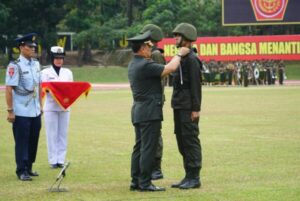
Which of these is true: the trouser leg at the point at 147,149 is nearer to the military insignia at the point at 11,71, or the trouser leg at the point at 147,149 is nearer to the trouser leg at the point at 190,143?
the trouser leg at the point at 190,143

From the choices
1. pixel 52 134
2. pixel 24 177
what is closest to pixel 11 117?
pixel 24 177

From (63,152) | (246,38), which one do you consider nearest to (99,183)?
(63,152)

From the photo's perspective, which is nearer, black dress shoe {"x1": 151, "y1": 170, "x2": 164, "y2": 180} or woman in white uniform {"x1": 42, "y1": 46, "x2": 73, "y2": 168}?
black dress shoe {"x1": 151, "y1": 170, "x2": 164, "y2": 180}

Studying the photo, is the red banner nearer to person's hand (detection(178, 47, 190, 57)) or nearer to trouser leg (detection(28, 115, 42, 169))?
trouser leg (detection(28, 115, 42, 169))

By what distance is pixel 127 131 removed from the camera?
62.3 ft

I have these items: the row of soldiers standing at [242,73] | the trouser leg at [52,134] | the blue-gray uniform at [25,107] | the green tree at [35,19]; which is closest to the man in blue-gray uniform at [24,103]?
the blue-gray uniform at [25,107]

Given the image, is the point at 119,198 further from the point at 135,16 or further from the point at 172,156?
the point at 135,16

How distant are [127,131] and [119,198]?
9.49 metres

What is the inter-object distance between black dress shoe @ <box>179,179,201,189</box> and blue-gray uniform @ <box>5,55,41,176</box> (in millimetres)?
2434

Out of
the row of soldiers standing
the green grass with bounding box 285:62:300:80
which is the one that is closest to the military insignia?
the row of soldiers standing

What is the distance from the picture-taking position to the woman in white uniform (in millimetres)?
12594

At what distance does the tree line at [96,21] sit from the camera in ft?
220

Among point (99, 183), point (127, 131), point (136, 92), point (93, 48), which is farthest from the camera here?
point (93, 48)

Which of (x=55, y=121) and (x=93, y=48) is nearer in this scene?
(x=55, y=121)
